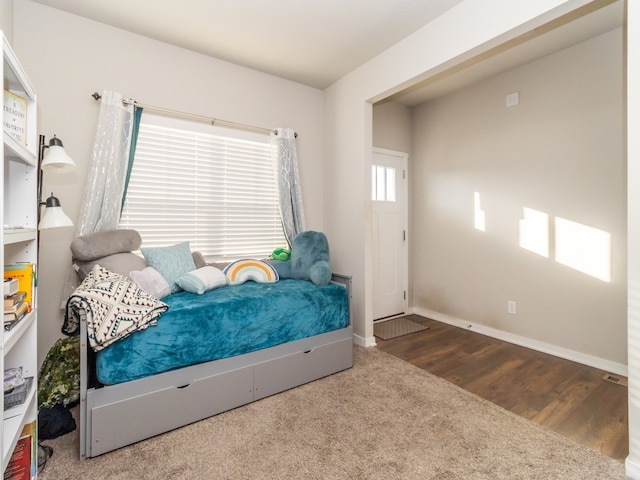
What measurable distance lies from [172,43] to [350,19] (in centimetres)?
149

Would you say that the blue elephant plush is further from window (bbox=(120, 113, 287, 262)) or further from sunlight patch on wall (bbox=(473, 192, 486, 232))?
sunlight patch on wall (bbox=(473, 192, 486, 232))

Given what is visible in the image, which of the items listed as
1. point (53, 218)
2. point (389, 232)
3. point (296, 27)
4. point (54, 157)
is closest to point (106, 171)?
point (54, 157)

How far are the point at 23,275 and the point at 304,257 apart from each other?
6.04 feet

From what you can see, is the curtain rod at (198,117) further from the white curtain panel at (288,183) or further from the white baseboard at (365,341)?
the white baseboard at (365,341)

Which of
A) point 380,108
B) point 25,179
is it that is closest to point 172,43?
point 25,179

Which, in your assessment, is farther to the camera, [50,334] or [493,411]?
[50,334]

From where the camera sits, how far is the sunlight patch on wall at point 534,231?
9.41 feet

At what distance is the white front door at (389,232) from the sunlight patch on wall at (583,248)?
1635mm

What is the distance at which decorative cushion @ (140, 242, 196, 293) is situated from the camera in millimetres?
2188

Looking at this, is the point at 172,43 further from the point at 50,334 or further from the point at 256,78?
the point at 50,334

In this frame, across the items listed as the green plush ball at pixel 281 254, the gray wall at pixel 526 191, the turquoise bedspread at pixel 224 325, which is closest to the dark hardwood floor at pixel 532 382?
Result: the gray wall at pixel 526 191

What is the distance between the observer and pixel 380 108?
12.3 feet

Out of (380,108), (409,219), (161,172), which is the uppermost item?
(380,108)

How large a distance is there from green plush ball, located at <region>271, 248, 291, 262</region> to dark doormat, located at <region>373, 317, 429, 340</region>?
1.31m
